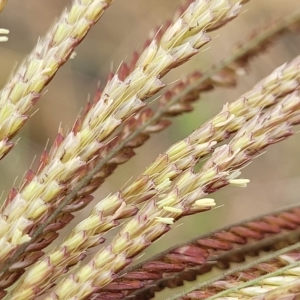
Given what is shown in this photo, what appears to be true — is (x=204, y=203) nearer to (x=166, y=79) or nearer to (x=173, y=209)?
(x=173, y=209)

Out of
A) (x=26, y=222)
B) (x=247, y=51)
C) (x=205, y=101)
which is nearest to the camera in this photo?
(x=26, y=222)

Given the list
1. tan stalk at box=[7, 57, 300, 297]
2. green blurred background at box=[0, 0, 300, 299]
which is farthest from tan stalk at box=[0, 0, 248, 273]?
green blurred background at box=[0, 0, 300, 299]

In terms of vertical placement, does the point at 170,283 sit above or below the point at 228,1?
below

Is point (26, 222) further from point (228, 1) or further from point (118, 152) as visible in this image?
point (228, 1)

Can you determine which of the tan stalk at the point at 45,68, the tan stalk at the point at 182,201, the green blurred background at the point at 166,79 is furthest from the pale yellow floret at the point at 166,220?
the green blurred background at the point at 166,79

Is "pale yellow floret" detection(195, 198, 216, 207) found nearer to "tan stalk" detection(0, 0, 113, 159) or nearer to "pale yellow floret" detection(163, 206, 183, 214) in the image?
"pale yellow floret" detection(163, 206, 183, 214)

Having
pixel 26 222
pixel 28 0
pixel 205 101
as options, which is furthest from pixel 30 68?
pixel 28 0

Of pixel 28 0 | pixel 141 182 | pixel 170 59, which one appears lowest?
pixel 141 182
